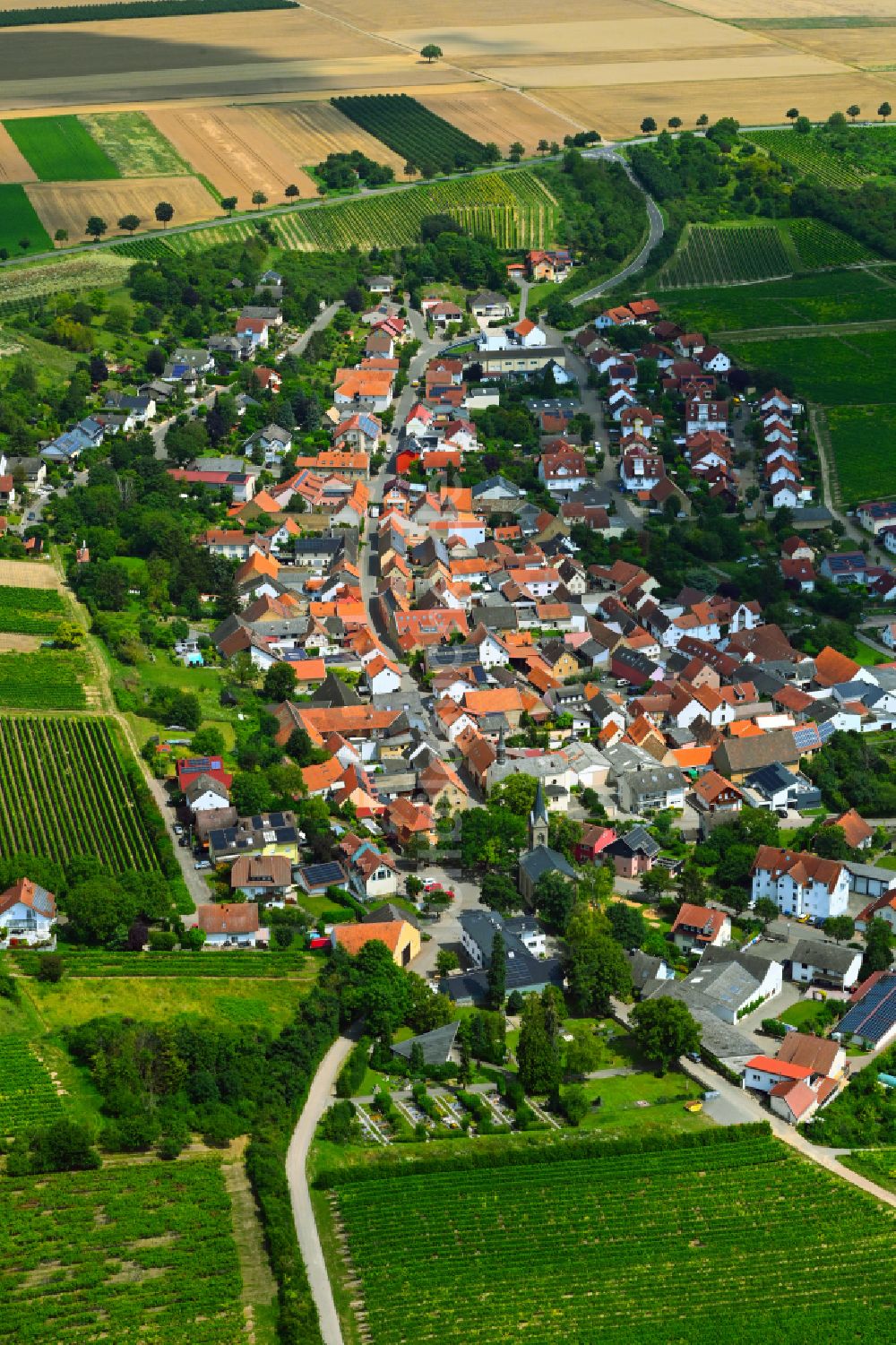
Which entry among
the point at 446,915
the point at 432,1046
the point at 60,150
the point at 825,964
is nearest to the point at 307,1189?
the point at 432,1046

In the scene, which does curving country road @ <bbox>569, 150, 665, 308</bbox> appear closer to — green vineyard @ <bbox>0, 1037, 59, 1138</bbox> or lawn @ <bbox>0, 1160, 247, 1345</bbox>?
green vineyard @ <bbox>0, 1037, 59, 1138</bbox>

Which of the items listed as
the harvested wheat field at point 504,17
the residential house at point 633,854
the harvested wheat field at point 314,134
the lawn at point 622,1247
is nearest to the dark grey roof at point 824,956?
the residential house at point 633,854

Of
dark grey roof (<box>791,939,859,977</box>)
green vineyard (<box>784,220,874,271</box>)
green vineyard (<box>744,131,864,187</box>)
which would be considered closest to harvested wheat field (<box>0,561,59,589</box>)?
dark grey roof (<box>791,939,859,977</box>)

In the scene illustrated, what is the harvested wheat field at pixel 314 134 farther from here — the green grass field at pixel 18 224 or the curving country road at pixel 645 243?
the green grass field at pixel 18 224

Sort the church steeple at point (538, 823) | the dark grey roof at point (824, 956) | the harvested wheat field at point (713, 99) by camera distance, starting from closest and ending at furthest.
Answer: the dark grey roof at point (824, 956) < the church steeple at point (538, 823) < the harvested wheat field at point (713, 99)

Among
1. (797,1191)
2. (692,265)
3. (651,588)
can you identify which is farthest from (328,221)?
(797,1191)

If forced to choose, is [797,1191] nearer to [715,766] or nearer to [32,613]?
[715,766]
